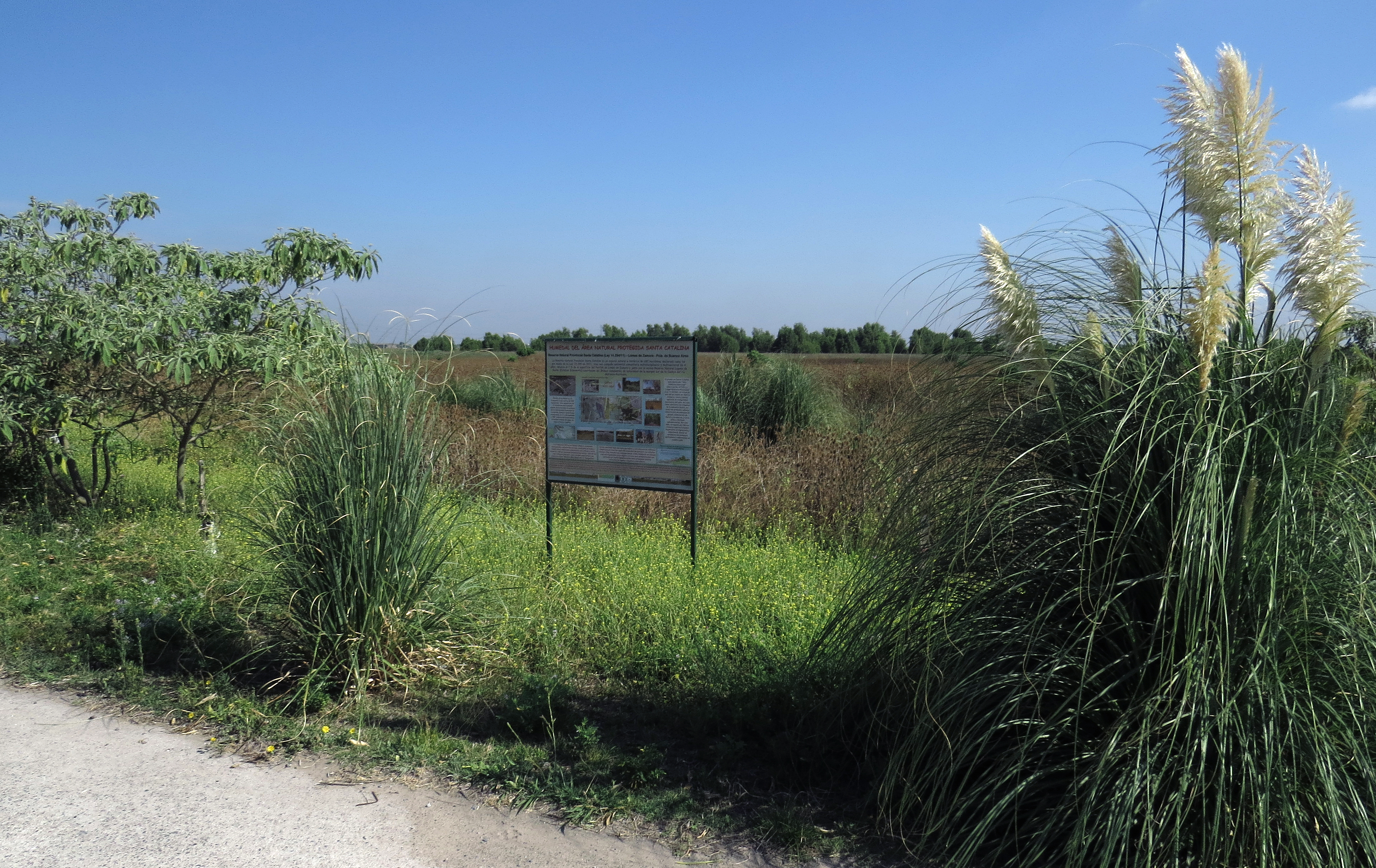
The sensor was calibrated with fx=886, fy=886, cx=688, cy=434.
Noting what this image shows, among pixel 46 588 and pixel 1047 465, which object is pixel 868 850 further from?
pixel 46 588

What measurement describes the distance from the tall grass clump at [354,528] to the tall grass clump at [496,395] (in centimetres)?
898

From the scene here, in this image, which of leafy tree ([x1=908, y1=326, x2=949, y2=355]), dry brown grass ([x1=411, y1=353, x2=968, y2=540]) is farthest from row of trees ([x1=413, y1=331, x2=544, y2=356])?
leafy tree ([x1=908, y1=326, x2=949, y2=355])

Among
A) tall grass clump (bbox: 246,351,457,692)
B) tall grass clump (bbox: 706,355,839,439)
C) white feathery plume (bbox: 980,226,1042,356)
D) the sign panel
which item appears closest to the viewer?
white feathery plume (bbox: 980,226,1042,356)

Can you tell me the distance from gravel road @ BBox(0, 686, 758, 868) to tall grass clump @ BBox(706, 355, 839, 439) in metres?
10.4

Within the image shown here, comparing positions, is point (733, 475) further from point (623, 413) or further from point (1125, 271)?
point (1125, 271)

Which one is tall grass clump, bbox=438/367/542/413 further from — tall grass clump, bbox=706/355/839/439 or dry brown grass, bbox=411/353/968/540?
tall grass clump, bbox=706/355/839/439

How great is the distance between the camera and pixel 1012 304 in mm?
3100

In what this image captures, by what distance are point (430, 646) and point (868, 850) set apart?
9.20 ft

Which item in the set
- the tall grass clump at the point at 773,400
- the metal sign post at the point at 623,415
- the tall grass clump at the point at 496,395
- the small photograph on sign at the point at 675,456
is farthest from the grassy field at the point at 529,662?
the tall grass clump at the point at 496,395

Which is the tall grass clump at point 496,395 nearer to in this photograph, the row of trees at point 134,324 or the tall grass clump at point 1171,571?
the row of trees at point 134,324

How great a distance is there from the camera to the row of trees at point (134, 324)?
24.2 feet

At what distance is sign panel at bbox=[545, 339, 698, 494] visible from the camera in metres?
6.42

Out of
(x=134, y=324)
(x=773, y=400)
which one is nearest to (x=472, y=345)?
(x=134, y=324)

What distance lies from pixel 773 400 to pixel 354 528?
10565 millimetres
